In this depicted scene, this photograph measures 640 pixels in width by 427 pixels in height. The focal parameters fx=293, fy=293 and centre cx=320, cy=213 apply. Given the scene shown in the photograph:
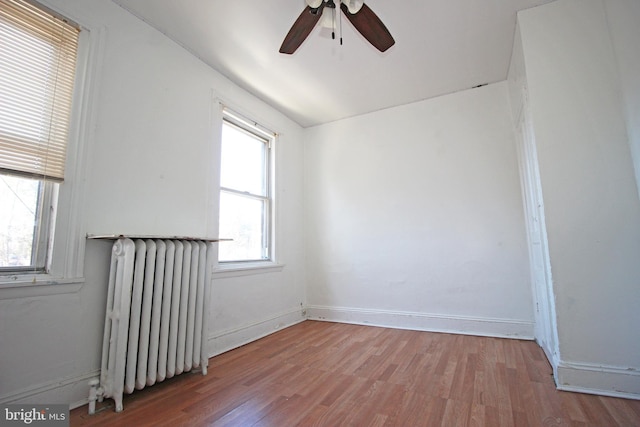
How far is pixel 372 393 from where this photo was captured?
1.89m

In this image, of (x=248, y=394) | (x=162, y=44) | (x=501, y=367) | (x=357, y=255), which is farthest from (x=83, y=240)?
(x=501, y=367)

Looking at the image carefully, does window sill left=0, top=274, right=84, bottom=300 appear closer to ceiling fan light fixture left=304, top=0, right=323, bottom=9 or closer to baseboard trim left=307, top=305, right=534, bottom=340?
ceiling fan light fixture left=304, top=0, right=323, bottom=9

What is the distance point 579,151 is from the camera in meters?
2.01

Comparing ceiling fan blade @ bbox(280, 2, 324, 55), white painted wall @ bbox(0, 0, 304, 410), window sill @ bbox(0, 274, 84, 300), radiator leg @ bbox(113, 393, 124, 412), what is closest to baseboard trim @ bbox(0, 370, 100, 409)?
white painted wall @ bbox(0, 0, 304, 410)

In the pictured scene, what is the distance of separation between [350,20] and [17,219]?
7.47 feet

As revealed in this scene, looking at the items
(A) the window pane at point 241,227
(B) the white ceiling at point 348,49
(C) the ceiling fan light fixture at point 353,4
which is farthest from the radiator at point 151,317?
(C) the ceiling fan light fixture at point 353,4

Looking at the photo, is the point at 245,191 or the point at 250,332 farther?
the point at 245,191

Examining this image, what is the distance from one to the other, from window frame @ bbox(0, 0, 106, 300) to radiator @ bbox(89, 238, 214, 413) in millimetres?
214

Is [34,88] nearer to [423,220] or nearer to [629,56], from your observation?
[423,220]

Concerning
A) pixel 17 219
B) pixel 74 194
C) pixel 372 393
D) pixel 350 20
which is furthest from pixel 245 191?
pixel 372 393

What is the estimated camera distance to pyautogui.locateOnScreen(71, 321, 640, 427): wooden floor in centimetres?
160

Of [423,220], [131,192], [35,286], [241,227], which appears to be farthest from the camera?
[423,220]

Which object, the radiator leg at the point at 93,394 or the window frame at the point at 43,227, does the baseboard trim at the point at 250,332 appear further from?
the window frame at the point at 43,227

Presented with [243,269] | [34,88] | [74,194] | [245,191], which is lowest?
[243,269]
